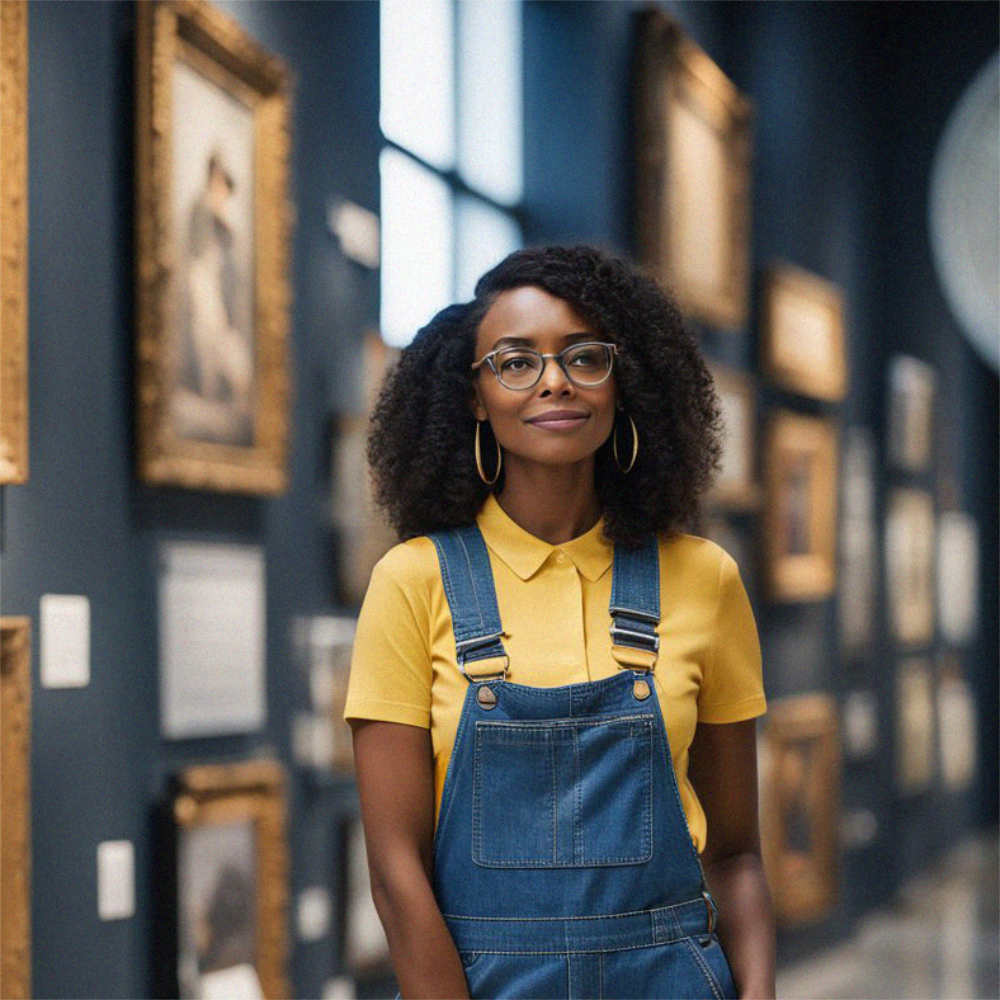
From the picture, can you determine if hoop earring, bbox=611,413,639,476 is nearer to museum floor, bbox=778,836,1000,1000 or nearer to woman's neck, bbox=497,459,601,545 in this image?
woman's neck, bbox=497,459,601,545

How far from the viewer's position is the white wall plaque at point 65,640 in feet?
11.5

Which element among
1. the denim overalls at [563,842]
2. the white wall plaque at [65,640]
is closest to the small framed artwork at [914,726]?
the white wall plaque at [65,640]

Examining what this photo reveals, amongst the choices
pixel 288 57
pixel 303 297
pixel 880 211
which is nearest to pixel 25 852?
pixel 303 297

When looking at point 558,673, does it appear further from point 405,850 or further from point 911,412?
point 911,412

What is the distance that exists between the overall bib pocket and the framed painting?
186 inches

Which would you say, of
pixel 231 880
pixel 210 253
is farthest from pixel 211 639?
pixel 210 253

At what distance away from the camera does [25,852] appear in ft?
10.7

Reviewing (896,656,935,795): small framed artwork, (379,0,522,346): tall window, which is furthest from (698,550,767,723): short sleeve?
(896,656,935,795): small framed artwork

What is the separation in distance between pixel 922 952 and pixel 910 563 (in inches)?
116

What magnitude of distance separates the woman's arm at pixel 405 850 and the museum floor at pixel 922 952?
6.17 metres

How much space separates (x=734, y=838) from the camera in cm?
217

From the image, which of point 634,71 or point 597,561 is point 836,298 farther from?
point 597,561

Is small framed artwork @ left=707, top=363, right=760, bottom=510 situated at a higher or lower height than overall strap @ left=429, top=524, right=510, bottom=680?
higher

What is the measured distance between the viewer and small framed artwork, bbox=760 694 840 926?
809cm
